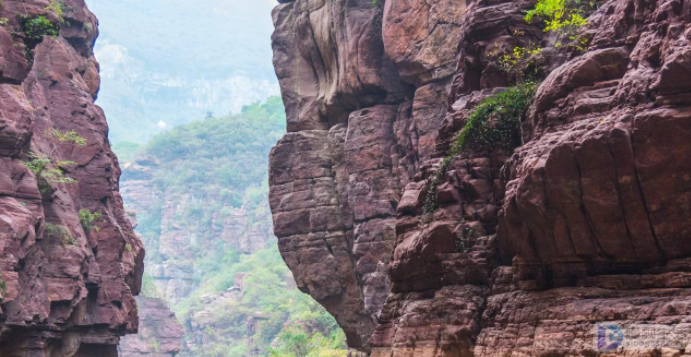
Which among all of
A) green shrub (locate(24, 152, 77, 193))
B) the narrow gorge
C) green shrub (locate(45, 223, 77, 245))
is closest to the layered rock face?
Answer: the narrow gorge

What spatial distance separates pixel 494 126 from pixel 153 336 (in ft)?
222

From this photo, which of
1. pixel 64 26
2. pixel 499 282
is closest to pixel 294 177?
pixel 64 26

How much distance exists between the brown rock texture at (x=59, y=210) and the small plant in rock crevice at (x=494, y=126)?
17.1 metres

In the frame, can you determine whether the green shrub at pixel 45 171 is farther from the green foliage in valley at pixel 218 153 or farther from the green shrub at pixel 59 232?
the green foliage in valley at pixel 218 153

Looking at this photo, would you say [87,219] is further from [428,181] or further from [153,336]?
[153,336]

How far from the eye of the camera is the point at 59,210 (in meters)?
34.8

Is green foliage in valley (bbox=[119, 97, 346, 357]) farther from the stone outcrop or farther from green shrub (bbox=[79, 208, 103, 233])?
green shrub (bbox=[79, 208, 103, 233])

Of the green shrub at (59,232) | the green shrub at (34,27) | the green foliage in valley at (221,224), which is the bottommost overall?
the green shrub at (59,232)

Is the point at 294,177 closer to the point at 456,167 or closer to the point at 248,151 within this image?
the point at 456,167

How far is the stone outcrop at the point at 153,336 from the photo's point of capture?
7869 cm

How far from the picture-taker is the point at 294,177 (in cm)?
3778

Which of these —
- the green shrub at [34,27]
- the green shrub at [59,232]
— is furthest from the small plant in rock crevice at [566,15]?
the green shrub at [59,232]

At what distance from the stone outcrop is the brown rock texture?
35903mm

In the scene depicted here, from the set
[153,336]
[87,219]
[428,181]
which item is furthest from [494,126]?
[153,336]
